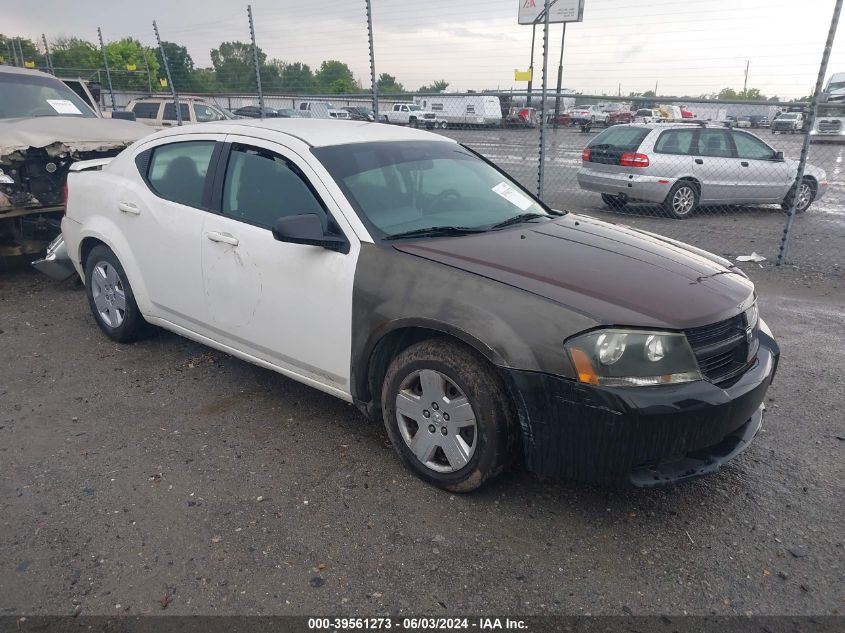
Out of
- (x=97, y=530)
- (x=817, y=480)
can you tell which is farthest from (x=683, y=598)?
(x=97, y=530)

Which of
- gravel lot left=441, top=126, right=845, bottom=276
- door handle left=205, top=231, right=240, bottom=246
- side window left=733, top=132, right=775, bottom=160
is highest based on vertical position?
door handle left=205, top=231, right=240, bottom=246

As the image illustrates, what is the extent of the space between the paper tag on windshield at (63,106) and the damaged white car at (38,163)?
55cm

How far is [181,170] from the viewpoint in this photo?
4184 millimetres

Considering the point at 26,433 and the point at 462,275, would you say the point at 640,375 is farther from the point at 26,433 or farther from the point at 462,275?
the point at 26,433

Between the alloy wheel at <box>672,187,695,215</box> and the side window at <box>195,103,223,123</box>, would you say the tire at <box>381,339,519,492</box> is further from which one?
the side window at <box>195,103,223,123</box>

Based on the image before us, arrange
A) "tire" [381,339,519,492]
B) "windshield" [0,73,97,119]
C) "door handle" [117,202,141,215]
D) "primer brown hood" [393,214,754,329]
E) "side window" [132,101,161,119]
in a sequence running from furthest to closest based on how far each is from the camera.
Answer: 1. "side window" [132,101,161,119]
2. "windshield" [0,73,97,119]
3. "door handle" [117,202,141,215]
4. "tire" [381,339,519,492]
5. "primer brown hood" [393,214,754,329]

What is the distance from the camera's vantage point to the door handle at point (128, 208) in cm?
434

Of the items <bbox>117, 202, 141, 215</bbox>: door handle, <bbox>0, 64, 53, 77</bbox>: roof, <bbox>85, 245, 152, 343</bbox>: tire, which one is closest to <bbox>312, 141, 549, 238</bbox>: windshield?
<bbox>117, 202, 141, 215</bbox>: door handle

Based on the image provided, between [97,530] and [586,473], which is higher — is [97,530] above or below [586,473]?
below

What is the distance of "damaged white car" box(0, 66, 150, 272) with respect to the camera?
6.12 meters

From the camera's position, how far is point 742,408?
2762 mm

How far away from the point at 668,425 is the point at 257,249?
2316mm

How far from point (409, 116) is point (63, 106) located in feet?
65.7

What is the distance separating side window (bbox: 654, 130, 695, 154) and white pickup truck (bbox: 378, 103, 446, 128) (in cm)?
383
